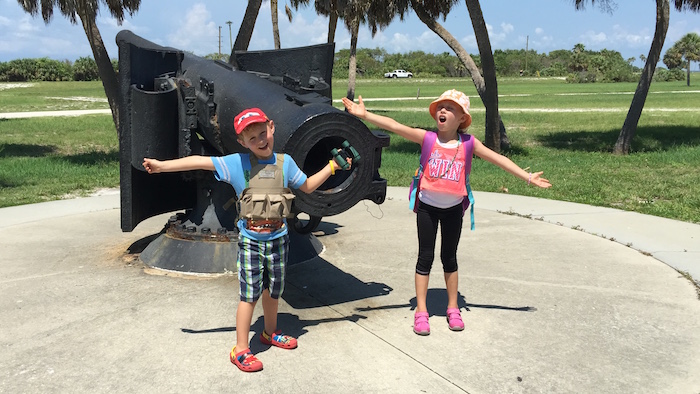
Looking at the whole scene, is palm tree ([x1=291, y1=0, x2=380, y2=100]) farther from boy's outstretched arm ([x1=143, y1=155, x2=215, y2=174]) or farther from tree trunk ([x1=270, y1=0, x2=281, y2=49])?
boy's outstretched arm ([x1=143, y1=155, x2=215, y2=174])

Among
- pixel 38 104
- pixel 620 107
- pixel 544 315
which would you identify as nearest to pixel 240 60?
pixel 544 315

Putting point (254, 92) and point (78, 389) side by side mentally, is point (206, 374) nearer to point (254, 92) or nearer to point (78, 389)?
point (78, 389)

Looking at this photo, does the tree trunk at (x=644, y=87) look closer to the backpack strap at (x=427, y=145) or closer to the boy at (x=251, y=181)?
the backpack strap at (x=427, y=145)

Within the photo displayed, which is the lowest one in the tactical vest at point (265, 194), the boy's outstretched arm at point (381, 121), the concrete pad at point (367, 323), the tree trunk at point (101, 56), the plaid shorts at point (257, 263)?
the concrete pad at point (367, 323)

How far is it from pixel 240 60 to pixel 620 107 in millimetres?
25707

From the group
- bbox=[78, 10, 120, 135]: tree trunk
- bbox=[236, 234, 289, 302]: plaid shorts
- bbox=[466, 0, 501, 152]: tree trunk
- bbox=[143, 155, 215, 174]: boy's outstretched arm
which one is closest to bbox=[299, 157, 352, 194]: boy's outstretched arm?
bbox=[236, 234, 289, 302]: plaid shorts

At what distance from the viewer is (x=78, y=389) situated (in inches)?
123

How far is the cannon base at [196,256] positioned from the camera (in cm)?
503

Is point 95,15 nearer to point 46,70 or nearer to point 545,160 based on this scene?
point 545,160

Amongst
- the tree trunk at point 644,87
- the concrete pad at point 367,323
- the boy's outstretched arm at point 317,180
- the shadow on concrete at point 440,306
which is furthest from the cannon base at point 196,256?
the tree trunk at point 644,87

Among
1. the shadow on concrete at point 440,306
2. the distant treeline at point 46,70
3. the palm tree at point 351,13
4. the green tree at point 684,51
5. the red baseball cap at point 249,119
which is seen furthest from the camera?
the green tree at point 684,51

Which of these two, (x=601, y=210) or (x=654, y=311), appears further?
(x=601, y=210)

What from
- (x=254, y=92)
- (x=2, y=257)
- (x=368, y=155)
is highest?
(x=254, y=92)

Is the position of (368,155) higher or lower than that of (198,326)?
higher
